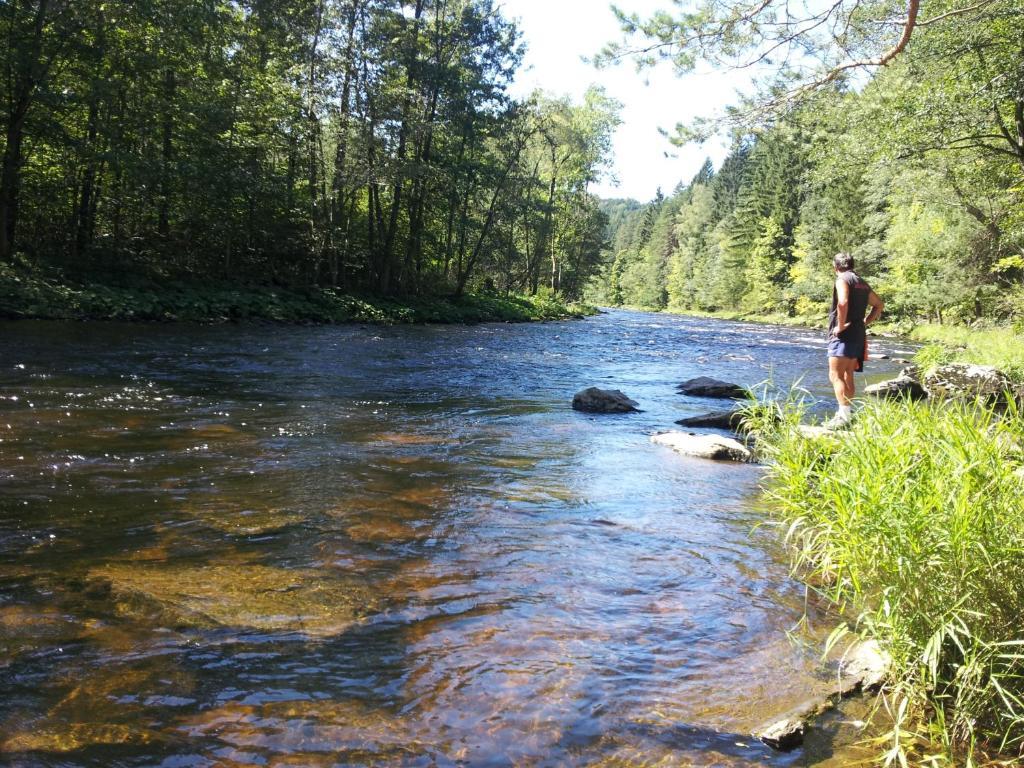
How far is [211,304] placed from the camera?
20.6 meters

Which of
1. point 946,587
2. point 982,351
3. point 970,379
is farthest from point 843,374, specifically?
point 982,351

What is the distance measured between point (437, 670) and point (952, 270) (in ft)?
100

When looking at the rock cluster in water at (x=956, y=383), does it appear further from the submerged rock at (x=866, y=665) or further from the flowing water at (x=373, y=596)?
the submerged rock at (x=866, y=665)

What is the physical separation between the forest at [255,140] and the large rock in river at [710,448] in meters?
17.6

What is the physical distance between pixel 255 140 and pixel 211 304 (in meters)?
7.20

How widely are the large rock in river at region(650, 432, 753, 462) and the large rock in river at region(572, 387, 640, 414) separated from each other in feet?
8.02

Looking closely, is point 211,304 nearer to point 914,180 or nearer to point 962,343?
point 914,180

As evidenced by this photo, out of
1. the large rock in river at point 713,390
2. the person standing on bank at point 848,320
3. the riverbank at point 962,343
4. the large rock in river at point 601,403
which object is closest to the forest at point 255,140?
the large rock in river at point 601,403

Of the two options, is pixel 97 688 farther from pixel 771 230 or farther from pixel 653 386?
pixel 771 230

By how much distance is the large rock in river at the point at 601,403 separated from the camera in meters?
10.6

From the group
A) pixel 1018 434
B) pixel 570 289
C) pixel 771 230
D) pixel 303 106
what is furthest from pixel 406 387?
pixel 771 230

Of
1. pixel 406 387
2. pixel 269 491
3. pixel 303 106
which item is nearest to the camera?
pixel 269 491

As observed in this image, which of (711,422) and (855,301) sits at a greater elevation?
(855,301)

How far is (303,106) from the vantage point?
26047 mm
